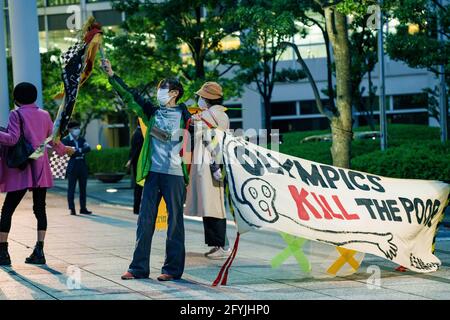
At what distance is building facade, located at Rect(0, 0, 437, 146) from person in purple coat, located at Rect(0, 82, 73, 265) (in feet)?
112

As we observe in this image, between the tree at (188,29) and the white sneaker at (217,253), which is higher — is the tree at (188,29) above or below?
above

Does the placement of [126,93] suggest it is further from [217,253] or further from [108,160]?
[108,160]

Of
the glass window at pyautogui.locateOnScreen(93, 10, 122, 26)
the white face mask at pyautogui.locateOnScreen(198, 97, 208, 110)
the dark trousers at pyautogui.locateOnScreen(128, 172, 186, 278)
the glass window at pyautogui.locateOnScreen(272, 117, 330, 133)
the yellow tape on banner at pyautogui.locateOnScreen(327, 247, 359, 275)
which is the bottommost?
the glass window at pyautogui.locateOnScreen(272, 117, 330, 133)

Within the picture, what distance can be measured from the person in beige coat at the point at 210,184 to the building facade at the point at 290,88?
32.9 metres

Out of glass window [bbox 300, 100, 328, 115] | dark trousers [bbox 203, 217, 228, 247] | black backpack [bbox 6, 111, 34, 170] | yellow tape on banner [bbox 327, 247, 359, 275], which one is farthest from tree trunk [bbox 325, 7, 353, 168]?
glass window [bbox 300, 100, 328, 115]

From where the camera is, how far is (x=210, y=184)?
11016 mm

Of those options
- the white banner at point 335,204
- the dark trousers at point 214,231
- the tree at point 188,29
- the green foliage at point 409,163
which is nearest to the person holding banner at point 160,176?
the white banner at point 335,204

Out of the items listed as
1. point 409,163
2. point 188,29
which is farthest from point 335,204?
point 188,29

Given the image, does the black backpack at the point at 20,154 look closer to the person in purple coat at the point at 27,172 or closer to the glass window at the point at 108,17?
the person in purple coat at the point at 27,172

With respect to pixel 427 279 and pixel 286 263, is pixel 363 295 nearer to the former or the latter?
pixel 427 279

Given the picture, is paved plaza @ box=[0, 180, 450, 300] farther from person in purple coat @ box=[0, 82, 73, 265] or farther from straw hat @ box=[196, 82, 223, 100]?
straw hat @ box=[196, 82, 223, 100]

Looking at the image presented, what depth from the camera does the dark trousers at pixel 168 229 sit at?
29.2 feet

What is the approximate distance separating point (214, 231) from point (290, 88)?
1537 inches

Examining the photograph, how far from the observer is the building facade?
46844 millimetres
